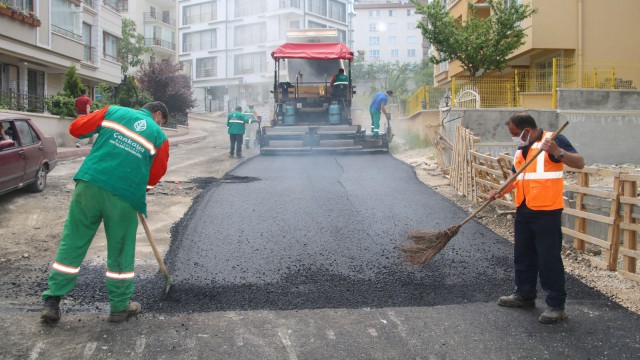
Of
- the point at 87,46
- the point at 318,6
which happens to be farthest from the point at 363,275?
the point at 318,6

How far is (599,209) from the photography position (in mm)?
6734

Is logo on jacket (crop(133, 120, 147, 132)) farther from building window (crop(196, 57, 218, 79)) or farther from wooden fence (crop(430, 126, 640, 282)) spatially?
building window (crop(196, 57, 218, 79))

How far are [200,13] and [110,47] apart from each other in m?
20.2

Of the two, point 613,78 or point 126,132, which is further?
point 613,78

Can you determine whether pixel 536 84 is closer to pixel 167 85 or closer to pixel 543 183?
pixel 543 183

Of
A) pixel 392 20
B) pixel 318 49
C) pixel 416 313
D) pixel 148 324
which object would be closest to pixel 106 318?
pixel 148 324

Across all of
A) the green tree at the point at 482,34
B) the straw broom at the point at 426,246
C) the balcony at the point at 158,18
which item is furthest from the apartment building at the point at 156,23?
the straw broom at the point at 426,246

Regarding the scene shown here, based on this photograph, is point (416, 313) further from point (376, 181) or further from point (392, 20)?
point (392, 20)

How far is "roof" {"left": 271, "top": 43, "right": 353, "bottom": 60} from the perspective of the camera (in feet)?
53.8

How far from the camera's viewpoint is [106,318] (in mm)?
4230

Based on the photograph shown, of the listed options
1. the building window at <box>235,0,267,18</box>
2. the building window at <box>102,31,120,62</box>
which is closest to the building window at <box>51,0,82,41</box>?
the building window at <box>102,31,120,62</box>

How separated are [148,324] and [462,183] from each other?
6.77m

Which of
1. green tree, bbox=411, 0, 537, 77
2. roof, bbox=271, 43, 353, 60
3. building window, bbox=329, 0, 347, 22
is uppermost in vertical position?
building window, bbox=329, 0, 347, 22

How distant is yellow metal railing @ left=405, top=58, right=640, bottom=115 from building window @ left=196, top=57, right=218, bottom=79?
108 feet
